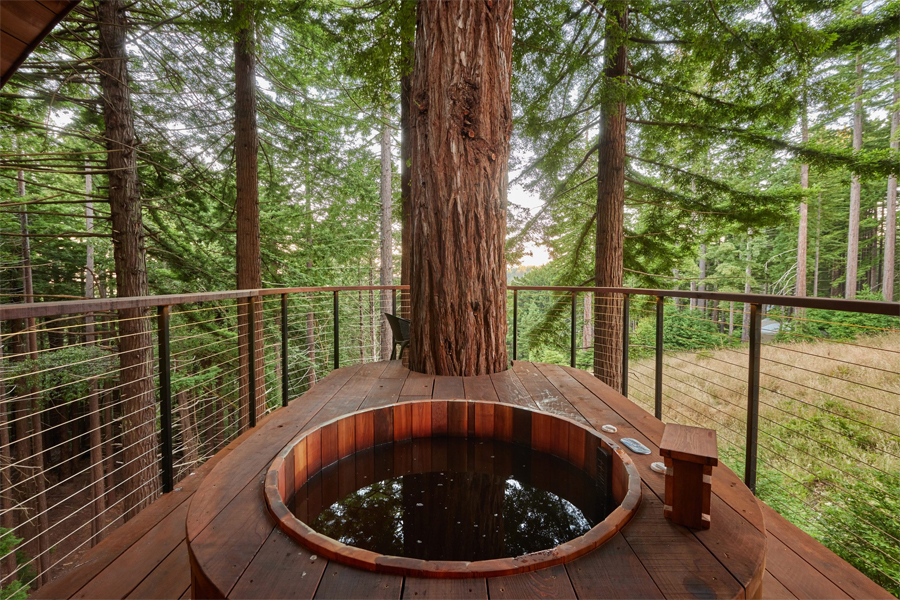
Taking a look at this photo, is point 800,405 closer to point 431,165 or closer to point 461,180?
point 461,180

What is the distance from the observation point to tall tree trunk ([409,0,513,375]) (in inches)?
110

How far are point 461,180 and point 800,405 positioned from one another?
25.2ft

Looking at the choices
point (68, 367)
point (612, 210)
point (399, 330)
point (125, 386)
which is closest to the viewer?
point (399, 330)

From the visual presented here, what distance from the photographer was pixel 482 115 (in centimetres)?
285

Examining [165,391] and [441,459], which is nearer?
[165,391]

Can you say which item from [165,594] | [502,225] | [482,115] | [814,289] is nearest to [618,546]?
[165,594]

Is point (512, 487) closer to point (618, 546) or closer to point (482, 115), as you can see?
point (618, 546)

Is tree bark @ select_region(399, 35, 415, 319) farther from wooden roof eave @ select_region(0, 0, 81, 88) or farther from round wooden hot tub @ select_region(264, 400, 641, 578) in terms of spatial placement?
wooden roof eave @ select_region(0, 0, 81, 88)

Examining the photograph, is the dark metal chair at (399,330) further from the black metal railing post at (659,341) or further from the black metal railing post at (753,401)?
the black metal railing post at (753,401)

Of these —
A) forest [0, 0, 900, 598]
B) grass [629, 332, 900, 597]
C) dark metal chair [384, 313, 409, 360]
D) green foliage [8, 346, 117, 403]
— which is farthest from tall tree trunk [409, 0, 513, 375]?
green foliage [8, 346, 117, 403]

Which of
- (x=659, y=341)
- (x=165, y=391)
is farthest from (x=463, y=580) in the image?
(x=659, y=341)

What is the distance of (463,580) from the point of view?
0.98 m

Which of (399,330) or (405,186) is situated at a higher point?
(405,186)

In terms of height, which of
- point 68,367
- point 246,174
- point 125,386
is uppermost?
point 246,174
